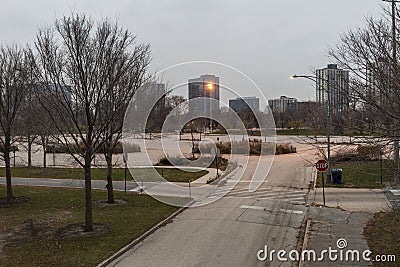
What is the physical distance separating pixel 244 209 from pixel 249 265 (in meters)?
6.86

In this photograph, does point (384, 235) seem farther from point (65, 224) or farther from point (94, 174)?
point (94, 174)

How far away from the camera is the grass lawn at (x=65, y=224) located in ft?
35.2

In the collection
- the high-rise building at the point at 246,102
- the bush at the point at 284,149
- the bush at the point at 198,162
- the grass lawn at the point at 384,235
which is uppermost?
the high-rise building at the point at 246,102

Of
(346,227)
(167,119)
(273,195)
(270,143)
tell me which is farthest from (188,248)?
(270,143)

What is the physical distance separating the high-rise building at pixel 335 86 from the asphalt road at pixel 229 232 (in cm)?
395

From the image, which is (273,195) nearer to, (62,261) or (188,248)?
(188,248)

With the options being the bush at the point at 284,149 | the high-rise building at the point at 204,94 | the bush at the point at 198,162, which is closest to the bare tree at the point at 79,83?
the high-rise building at the point at 204,94

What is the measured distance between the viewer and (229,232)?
13.3 m

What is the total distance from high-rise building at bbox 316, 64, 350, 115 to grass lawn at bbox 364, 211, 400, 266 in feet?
8.95

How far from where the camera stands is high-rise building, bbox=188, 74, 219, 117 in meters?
17.5

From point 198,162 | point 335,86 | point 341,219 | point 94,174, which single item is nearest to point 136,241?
point 335,86

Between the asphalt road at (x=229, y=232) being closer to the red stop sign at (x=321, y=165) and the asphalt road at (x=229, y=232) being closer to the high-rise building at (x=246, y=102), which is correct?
the red stop sign at (x=321, y=165)

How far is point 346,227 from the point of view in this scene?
45.1 ft

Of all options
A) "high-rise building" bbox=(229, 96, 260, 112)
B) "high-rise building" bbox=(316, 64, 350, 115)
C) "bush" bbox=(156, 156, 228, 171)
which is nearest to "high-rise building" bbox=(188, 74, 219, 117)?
"high-rise building" bbox=(229, 96, 260, 112)
